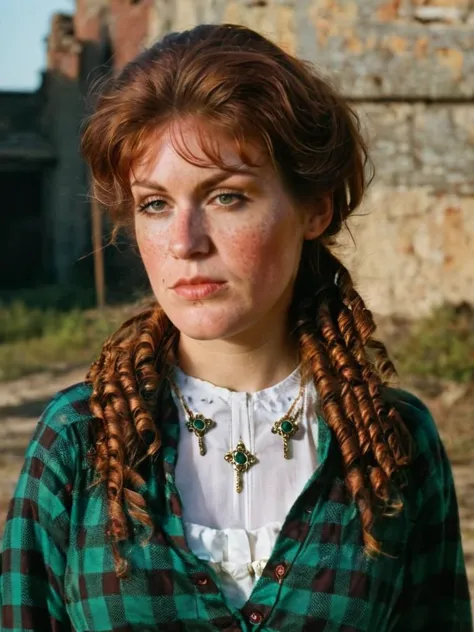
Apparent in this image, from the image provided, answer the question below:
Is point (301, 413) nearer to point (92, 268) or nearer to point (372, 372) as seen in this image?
point (372, 372)

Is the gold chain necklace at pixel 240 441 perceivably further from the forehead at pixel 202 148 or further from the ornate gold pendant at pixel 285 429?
the forehead at pixel 202 148

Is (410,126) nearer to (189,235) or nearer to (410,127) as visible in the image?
(410,127)

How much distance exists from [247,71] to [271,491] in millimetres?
731

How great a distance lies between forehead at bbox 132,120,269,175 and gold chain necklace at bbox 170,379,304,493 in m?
0.43

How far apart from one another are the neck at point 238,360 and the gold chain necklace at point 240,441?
2.4 inches

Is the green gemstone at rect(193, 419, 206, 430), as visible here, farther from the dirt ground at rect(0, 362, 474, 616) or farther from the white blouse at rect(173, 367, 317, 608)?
the dirt ground at rect(0, 362, 474, 616)

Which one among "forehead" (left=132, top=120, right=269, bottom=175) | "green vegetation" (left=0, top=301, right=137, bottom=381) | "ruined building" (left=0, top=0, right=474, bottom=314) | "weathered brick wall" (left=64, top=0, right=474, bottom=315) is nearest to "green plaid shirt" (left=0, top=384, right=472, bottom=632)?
"forehead" (left=132, top=120, right=269, bottom=175)

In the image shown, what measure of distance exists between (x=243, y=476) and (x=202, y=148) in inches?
23.0

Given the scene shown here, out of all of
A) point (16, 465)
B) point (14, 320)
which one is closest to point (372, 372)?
point (16, 465)

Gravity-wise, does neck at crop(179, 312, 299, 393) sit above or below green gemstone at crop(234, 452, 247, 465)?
above

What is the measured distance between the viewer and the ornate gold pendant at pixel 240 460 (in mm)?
1878

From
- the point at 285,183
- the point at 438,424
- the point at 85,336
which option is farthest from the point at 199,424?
the point at 85,336

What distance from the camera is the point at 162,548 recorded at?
174 centimetres

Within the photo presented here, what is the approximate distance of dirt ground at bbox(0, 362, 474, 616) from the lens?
531 centimetres
